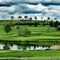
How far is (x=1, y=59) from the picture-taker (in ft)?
246

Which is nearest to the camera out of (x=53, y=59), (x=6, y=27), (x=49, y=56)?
(x=53, y=59)

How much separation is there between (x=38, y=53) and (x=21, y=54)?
439 centimetres

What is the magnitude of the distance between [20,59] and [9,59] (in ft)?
8.02

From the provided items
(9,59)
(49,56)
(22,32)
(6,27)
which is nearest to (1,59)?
(9,59)

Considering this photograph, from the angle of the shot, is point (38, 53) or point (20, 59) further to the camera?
point (38, 53)

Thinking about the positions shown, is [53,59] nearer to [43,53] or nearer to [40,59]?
[40,59]

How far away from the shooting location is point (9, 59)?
74438 mm

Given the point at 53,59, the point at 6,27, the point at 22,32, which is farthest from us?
the point at 6,27

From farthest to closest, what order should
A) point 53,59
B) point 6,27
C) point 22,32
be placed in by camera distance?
1. point 6,27
2. point 22,32
3. point 53,59

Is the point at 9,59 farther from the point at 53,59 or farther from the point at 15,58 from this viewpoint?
the point at 53,59

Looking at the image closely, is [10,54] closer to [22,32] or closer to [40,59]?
[40,59]

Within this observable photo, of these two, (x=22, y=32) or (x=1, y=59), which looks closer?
(x=1, y=59)

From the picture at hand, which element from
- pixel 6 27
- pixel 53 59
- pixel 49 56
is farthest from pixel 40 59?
pixel 6 27

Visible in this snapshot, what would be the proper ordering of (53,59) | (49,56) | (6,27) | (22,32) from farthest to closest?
1. (6,27)
2. (22,32)
3. (49,56)
4. (53,59)
